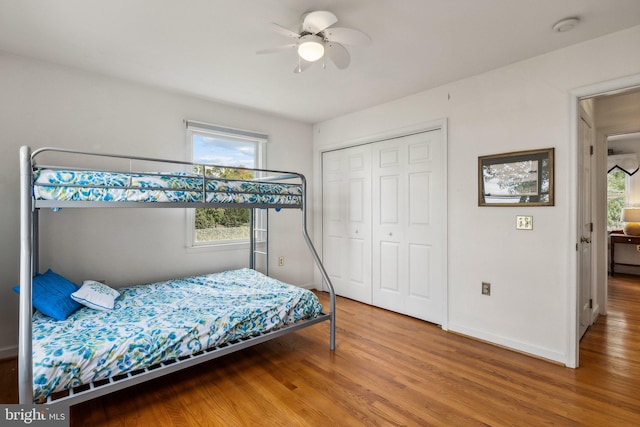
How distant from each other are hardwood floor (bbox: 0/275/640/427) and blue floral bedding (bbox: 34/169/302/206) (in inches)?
49.9

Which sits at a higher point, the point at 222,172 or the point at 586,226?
the point at 222,172

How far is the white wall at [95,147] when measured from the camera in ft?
8.38

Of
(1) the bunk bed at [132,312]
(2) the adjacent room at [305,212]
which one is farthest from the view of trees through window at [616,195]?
(1) the bunk bed at [132,312]

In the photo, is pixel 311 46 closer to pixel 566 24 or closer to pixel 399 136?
pixel 566 24

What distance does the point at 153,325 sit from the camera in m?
2.07

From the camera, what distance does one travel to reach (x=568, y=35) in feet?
7.35

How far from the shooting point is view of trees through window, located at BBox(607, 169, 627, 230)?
589 cm

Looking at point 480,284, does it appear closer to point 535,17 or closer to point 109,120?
point 535,17

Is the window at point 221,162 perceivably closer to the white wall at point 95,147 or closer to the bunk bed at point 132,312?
the white wall at point 95,147

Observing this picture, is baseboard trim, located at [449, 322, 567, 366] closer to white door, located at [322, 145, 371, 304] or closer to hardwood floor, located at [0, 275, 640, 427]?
hardwood floor, located at [0, 275, 640, 427]

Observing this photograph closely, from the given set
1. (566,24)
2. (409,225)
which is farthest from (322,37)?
(409,225)

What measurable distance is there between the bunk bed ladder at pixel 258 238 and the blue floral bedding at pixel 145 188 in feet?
3.93

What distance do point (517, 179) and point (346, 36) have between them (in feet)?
6.04

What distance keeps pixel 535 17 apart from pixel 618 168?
5532 mm
